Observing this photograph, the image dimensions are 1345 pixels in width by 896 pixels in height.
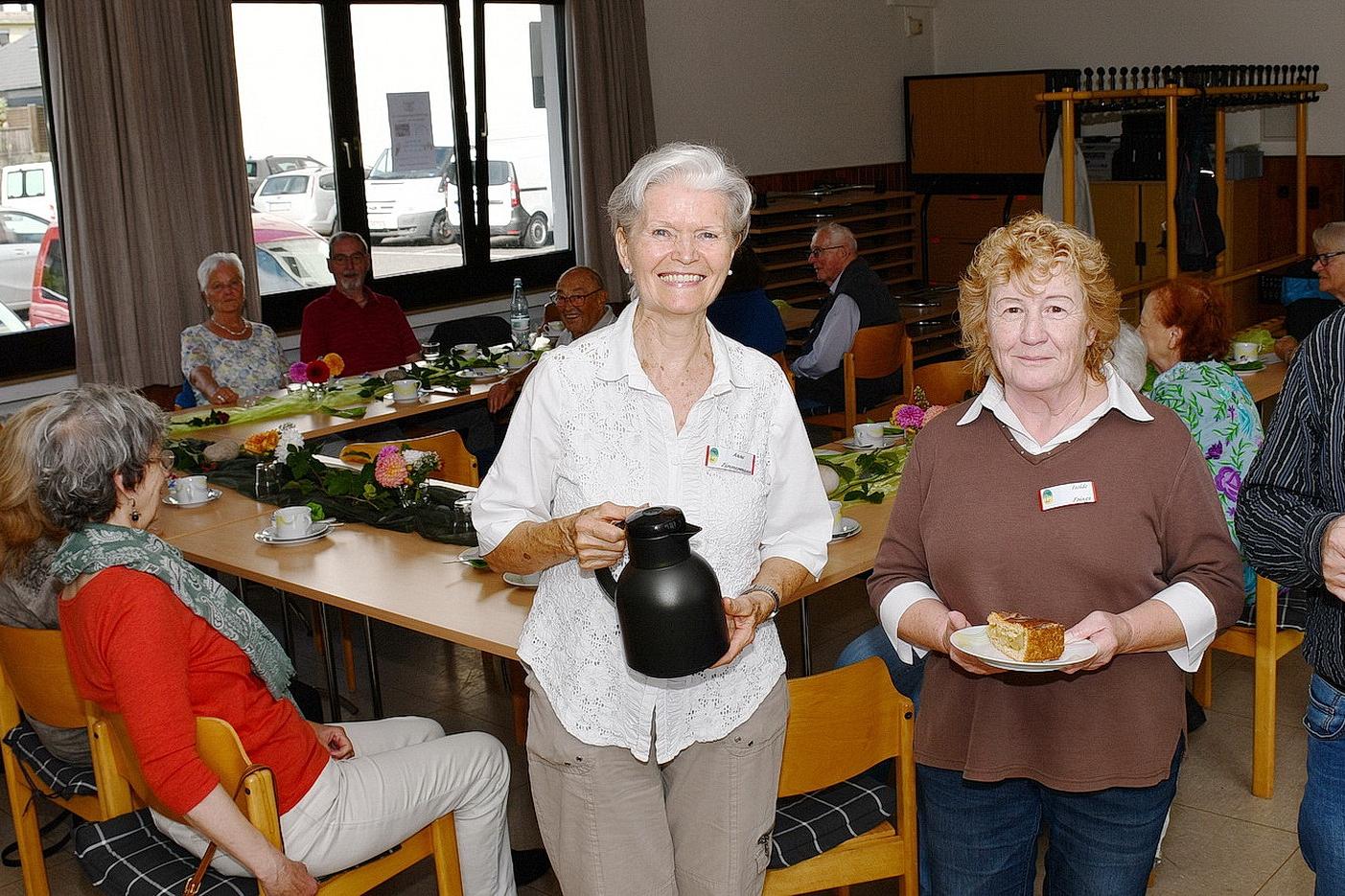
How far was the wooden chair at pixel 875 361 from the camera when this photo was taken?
554cm

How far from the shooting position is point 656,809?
1.88m

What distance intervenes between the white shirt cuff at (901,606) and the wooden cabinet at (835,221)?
632 centimetres

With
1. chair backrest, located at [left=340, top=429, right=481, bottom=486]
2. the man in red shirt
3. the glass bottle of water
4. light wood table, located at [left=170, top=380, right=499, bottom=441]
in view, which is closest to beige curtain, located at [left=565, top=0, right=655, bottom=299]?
the glass bottle of water

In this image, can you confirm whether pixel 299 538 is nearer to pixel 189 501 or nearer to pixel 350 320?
pixel 189 501

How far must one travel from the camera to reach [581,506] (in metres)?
1.87

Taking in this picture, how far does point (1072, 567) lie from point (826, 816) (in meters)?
0.75

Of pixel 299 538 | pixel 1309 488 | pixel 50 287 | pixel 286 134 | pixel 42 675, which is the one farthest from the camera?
pixel 286 134

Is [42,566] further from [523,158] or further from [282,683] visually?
[523,158]

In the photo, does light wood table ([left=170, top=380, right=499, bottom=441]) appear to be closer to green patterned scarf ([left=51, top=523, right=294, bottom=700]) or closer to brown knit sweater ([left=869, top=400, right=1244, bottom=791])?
green patterned scarf ([left=51, top=523, right=294, bottom=700])

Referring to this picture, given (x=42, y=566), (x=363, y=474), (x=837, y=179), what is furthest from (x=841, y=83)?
(x=42, y=566)

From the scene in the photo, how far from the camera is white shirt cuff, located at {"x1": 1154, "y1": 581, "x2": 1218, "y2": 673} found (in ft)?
5.81

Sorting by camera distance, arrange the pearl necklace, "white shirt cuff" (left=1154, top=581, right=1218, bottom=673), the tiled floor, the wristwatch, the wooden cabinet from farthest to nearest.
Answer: the wooden cabinet < the pearl necklace < the tiled floor < the wristwatch < "white shirt cuff" (left=1154, top=581, right=1218, bottom=673)

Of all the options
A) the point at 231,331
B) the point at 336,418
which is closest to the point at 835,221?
the point at 231,331

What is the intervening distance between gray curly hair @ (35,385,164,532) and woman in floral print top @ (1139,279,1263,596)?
7.50ft
